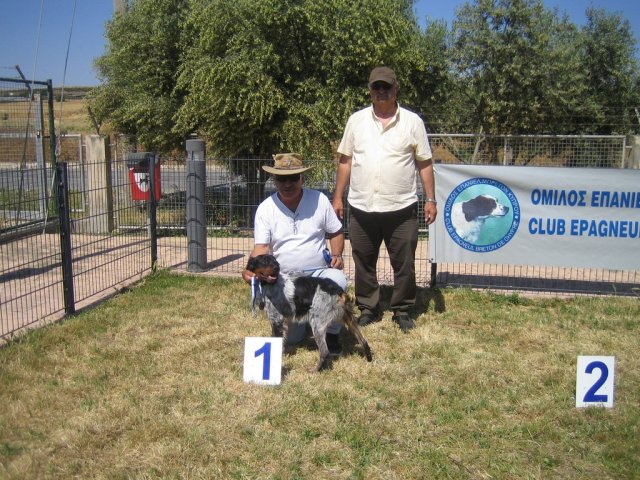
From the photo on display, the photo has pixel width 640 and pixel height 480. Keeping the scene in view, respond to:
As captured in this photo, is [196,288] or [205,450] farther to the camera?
[196,288]

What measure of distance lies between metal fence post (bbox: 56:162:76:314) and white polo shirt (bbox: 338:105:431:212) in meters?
2.64

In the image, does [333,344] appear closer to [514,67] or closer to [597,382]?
[597,382]

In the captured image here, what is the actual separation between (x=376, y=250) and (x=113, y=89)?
9777 mm

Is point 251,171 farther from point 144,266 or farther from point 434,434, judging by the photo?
point 434,434

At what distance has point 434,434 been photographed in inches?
144

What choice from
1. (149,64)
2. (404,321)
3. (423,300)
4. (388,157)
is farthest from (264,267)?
(149,64)

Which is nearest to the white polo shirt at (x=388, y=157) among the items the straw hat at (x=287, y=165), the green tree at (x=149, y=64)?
the straw hat at (x=287, y=165)

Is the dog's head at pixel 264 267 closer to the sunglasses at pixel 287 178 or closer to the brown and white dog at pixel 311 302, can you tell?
the brown and white dog at pixel 311 302

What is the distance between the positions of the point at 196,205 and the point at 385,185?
3089mm

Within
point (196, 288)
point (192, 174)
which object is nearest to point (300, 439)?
point (196, 288)

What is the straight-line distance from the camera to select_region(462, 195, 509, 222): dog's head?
6523 millimetres

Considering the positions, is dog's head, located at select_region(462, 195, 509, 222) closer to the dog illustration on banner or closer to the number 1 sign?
the dog illustration on banner

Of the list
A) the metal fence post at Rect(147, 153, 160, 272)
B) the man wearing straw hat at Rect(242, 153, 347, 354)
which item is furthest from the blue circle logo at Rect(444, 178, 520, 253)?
the metal fence post at Rect(147, 153, 160, 272)

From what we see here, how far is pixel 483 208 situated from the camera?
655cm
